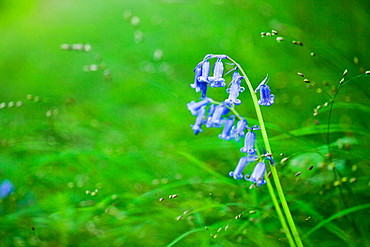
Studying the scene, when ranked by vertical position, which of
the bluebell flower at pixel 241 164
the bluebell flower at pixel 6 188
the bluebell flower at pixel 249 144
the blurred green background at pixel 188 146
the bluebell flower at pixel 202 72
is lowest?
the bluebell flower at pixel 6 188

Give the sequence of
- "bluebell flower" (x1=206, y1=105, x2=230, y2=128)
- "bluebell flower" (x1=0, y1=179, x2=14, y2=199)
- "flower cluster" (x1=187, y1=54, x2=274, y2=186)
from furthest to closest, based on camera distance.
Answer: "bluebell flower" (x1=0, y1=179, x2=14, y2=199) < "bluebell flower" (x1=206, y1=105, x2=230, y2=128) < "flower cluster" (x1=187, y1=54, x2=274, y2=186)

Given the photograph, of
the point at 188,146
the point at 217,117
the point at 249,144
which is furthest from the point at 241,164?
the point at 188,146

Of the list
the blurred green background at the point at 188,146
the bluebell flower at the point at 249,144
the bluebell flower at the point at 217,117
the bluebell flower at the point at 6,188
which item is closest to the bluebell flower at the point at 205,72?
the bluebell flower at the point at 217,117

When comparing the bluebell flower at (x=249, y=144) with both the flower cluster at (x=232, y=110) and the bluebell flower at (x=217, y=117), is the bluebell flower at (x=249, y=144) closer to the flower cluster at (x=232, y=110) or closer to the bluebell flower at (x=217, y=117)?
the flower cluster at (x=232, y=110)

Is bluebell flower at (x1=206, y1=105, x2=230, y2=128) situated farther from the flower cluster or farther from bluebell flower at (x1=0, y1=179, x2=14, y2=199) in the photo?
bluebell flower at (x1=0, y1=179, x2=14, y2=199)

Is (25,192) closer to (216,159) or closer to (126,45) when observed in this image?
(216,159)

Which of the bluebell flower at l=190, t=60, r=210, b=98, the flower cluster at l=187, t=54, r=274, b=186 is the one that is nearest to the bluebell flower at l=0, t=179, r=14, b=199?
the flower cluster at l=187, t=54, r=274, b=186

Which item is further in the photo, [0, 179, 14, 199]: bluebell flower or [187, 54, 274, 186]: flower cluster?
[0, 179, 14, 199]: bluebell flower
